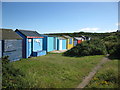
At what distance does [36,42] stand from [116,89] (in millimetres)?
13596

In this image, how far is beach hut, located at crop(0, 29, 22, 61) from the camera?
11.5 meters

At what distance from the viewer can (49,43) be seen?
22.0 meters

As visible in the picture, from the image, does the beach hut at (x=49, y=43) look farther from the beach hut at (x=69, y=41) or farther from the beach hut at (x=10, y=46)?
the beach hut at (x=10, y=46)

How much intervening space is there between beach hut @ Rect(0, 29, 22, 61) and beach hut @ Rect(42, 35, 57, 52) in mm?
7302

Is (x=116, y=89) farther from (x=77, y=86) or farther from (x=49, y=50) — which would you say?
(x=49, y=50)

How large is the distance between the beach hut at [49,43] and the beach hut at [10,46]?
24.0ft

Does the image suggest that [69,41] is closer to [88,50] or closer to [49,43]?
Answer: [49,43]

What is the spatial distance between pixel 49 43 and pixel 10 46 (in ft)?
32.8

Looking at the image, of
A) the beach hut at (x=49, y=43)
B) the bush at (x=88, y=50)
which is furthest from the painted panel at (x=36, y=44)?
the bush at (x=88, y=50)

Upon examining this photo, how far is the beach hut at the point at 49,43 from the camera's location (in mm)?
21062

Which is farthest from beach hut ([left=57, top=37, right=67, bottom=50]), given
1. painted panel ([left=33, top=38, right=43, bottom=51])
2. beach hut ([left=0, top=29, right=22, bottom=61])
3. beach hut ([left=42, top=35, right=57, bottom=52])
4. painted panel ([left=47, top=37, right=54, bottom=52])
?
beach hut ([left=0, top=29, right=22, bottom=61])

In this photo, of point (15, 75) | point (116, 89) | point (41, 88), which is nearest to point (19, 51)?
point (15, 75)

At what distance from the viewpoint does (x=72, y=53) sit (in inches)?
762

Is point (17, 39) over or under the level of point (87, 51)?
over
